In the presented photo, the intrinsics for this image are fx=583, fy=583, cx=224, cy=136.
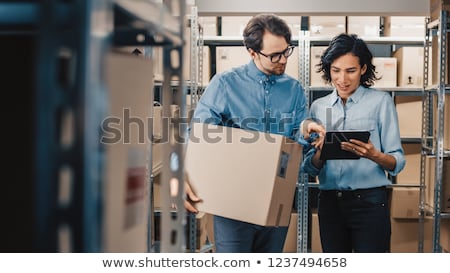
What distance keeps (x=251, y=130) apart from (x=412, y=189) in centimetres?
138

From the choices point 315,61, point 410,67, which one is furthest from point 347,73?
point 410,67

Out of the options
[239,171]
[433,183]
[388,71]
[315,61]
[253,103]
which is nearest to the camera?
[239,171]

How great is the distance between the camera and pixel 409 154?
3.51m

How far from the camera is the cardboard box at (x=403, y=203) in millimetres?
3418

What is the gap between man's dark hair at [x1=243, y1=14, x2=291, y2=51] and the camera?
8.84ft

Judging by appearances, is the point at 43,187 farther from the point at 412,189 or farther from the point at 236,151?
the point at 412,189

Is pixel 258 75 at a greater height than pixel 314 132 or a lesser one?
greater

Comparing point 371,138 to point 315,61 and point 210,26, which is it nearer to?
point 315,61

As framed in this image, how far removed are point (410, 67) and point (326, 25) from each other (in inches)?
23.0

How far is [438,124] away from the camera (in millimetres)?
2859

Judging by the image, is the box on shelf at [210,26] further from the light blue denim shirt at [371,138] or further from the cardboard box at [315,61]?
the light blue denim shirt at [371,138]

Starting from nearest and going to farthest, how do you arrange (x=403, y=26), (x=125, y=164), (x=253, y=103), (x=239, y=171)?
1. (x=125, y=164)
2. (x=239, y=171)
3. (x=253, y=103)
4. (x=403, y=26)

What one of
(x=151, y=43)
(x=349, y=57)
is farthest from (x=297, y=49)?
(x=151, y=43)

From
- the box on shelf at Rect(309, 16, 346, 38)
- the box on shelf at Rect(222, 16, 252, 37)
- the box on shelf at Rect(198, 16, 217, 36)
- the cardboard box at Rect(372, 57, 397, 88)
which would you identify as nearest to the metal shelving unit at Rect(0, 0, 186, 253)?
the box on shelf at Rect(222, 16, 252, 37)
